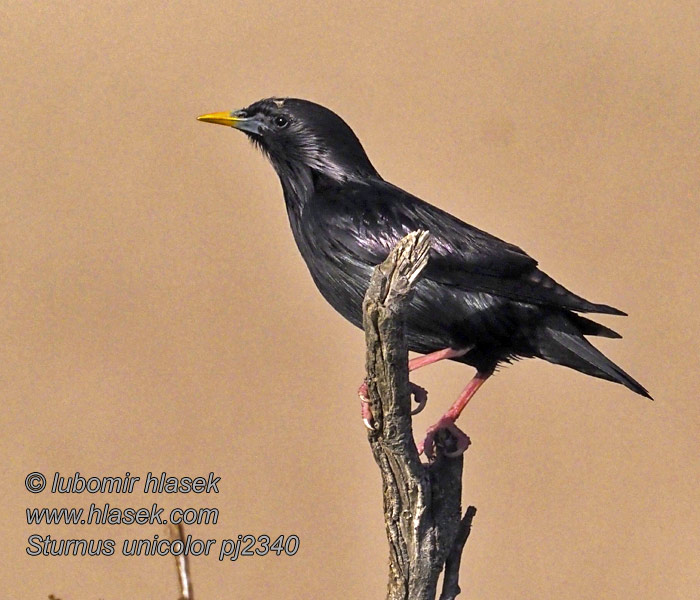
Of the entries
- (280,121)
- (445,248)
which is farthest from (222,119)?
(445,248)

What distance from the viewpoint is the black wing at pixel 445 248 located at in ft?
11.2

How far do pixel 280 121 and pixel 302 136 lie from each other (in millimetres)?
115

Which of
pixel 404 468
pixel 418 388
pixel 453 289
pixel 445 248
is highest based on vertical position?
pixel 445 248

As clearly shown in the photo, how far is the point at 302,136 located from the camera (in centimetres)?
383

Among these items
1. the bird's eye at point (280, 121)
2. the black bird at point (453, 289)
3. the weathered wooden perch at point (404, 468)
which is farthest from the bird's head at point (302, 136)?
the weathered wooden perch at point (404, 468)

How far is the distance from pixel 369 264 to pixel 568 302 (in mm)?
716

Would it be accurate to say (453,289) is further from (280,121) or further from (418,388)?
(280,121)

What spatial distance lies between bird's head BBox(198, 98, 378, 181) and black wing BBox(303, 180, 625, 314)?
0.25m

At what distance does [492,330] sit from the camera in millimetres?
3488

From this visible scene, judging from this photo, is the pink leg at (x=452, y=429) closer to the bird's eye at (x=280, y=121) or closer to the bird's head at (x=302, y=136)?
the bird's head at (x=302, y=136)

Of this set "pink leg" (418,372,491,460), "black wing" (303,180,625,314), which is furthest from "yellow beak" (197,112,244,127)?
"pink leg" (418,372,491,460)

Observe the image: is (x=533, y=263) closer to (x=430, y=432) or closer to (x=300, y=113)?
(x=430, y=432)

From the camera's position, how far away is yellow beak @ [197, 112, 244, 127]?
12.7ft

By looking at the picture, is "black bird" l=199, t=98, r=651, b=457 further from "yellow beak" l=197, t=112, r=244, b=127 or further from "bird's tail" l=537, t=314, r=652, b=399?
"yellow beak" l=197, t=112, r=244, b=127
